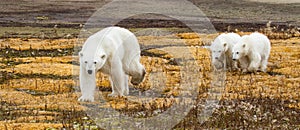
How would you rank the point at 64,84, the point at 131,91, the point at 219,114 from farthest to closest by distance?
1. the point at 64,84
2. the point at 131,91
3. the point at 219,114

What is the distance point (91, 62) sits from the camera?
70.8ft

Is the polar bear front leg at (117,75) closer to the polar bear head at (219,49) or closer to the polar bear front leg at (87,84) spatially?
the polar bear front leg at (87,84)

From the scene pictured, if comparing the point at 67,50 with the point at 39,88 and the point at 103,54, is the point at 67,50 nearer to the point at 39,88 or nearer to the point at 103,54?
the point at 39,88

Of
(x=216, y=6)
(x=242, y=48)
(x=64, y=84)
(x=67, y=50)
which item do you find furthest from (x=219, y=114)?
(x=216, y=6)

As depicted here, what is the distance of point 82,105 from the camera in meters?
22.1

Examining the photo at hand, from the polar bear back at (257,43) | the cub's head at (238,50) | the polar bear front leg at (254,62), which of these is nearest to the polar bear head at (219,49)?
the cub's head at (238,50)

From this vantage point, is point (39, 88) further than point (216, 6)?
No

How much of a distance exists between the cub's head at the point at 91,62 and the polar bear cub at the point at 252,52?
1144 cm

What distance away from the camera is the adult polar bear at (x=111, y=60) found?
71.8 ft

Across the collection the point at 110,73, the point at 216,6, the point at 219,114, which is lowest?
the point at 219,114

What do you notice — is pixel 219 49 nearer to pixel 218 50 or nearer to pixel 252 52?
pixel 218 50

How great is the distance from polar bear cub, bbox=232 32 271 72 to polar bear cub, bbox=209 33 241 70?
790 mm

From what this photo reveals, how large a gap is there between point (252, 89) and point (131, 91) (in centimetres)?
569

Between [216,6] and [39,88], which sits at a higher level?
[216,6]
